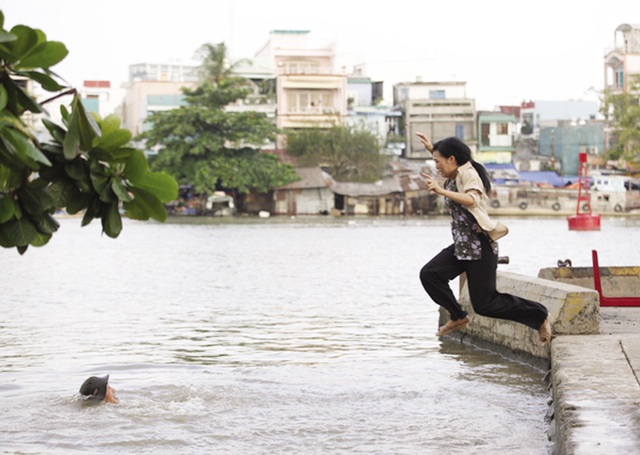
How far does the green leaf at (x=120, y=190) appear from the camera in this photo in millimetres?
3232

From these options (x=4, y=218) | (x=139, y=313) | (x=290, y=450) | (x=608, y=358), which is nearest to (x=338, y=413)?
(x=290, y=450)

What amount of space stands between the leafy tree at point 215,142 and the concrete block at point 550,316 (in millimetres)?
48646

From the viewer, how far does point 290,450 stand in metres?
6.50

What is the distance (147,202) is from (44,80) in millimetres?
457

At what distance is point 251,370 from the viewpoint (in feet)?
31.1

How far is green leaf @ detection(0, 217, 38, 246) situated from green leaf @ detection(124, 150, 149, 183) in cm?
32

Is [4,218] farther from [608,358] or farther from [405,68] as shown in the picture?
[405,68]

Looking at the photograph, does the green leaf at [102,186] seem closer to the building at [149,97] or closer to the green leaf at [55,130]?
the green leaf at [55,130]

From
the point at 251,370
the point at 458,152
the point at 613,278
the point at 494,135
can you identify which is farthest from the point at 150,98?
the point at 458,152

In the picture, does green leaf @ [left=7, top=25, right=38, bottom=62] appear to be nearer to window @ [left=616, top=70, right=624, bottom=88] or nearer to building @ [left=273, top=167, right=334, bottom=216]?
building @ [left=273, top=167, right=334, bottom=216]

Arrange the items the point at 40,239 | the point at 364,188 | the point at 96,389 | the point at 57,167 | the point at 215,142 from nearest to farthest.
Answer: the point at 57,167
the point at 40,239
the point at 96,389
the point at 215,142
the point at 364,188

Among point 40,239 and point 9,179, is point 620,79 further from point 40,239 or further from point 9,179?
point 9,179

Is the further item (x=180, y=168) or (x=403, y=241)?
(x=180, y=168)

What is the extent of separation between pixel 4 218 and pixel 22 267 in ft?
77.1
